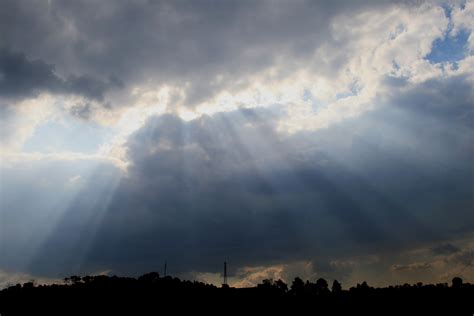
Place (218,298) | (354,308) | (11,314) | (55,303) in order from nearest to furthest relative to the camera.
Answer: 1. (11,314)
2. (55,303)
3. (354,308)
4. (218,298)

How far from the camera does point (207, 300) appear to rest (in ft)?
598

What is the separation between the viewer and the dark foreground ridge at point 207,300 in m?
156

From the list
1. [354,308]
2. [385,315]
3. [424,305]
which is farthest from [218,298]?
[424,305]

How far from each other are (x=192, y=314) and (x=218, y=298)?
23.8 metres

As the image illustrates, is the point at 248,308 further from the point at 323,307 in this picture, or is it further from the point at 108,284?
the point at 108,284

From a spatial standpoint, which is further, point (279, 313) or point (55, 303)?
point (279, 313)

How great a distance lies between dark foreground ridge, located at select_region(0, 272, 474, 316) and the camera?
513ft

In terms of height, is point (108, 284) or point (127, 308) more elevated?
point (108, 284)

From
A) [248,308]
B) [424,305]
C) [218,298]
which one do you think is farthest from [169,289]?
[424,305]

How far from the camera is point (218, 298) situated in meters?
186

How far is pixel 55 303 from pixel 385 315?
11283 cm

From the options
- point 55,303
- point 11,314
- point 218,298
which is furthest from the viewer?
point 218,298

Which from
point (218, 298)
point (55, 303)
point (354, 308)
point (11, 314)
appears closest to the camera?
point (11, 314)

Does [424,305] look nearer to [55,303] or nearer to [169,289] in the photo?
[169,289]
